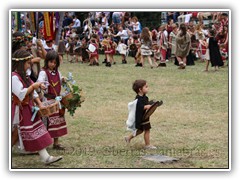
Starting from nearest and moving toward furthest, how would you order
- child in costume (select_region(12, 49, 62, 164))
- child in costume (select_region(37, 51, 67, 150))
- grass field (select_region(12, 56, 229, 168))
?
child in costume (select_region(12, 49, 62, 164)) < grass field (select_region(12, 56, 229, 168)) < child in costume (select_region(37, 51, 67, 150))

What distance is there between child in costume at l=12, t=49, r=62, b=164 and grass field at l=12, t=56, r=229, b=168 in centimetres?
29

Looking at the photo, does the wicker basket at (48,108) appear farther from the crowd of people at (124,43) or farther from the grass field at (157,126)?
the grass field at (157,126)

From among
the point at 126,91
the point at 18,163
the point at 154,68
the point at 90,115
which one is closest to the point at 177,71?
the point at 154,68

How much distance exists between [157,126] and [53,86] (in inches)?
91.5

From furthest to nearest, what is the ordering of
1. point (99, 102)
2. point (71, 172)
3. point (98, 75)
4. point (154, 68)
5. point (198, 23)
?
point (198, 23) < point (154, 68) < point (98, 75) < point (99, 102) < point (71, 172)

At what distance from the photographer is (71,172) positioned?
604 centimetres

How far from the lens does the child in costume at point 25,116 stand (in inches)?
253

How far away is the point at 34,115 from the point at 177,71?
1034cm

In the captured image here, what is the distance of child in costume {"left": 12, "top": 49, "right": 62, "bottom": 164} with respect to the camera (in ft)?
21.1

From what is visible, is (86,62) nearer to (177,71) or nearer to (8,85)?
(177,71)

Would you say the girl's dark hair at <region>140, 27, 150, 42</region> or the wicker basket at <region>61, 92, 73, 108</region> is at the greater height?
the girl's dark hair at <region>140, 27, 150, 42</region>

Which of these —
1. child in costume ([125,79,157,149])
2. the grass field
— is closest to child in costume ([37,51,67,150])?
the grass field

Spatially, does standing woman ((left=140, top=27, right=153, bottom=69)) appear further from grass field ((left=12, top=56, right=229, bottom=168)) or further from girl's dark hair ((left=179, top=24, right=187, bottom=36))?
grass field ((left=12, top=56, right=229, bottom=168))

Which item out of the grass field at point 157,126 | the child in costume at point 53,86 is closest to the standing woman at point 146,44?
the grass field at point 157,126
